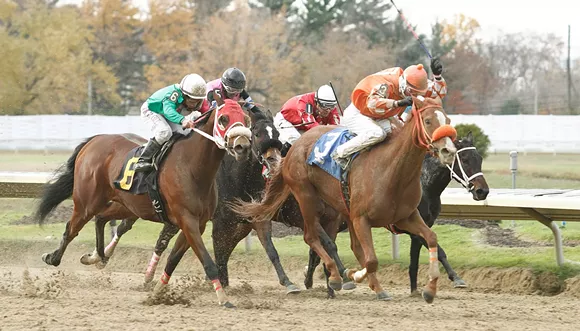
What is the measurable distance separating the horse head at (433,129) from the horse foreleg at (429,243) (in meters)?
0.65

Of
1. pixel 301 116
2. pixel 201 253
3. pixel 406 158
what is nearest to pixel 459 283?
pixel 301 116

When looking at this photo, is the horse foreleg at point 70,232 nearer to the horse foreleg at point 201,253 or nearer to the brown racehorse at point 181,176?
the brown racehorse at point 181,176

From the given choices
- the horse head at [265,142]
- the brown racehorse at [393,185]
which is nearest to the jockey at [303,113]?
the horse head at [265,142]

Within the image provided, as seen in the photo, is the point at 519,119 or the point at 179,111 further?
the point at 519,119

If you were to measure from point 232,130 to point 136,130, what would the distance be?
25478mm

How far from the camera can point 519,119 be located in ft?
109

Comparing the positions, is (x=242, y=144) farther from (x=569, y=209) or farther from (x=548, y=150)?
(x=548, y=150)

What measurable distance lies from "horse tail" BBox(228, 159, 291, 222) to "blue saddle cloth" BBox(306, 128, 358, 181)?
495mm

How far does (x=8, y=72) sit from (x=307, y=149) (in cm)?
2858

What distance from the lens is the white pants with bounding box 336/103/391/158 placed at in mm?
7457

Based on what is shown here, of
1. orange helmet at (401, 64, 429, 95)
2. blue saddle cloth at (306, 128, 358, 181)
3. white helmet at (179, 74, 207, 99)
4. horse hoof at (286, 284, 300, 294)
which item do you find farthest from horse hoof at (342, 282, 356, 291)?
white helmet at (179, 74, 207, 99)

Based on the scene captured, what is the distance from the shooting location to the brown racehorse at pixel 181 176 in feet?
24.1

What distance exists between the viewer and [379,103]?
744cm

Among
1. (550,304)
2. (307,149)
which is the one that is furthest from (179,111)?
(550,304)
